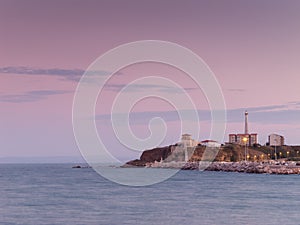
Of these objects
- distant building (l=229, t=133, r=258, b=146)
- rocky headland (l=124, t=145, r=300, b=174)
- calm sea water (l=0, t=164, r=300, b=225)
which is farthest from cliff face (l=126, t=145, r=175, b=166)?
calm sea water (l=0, t=164, r=300, b=225)

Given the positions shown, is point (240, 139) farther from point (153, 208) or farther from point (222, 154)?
point (153, 208)

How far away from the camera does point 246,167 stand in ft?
324

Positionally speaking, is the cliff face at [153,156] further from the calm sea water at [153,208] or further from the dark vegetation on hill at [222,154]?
the calm sea water at [153,208]

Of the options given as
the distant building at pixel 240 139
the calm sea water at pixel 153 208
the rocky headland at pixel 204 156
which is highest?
the distant building at pixel 240 139

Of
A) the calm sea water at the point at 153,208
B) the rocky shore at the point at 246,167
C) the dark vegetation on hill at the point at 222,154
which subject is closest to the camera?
the calm sea water at the point at 153,208

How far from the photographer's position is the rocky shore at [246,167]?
8962 centimetres

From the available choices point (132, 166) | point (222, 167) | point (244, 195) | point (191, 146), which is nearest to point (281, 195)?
point (244, 195)

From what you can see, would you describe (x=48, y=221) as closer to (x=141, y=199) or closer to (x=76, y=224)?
(x=76, y=224)

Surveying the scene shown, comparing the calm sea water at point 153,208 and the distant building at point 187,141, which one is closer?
the calm sea water at point 153,208

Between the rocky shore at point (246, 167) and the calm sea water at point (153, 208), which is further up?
the rocky shore at point (246, 167)

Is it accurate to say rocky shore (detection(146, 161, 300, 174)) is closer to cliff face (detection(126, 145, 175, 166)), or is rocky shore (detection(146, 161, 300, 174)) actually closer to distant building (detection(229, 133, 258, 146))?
cliff face (detection(126, 145, 175, 166))

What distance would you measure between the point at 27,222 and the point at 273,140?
13647 centimetres

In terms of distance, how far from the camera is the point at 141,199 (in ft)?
141

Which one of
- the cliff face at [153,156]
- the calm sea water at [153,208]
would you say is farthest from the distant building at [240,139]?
the calm sea water at [153,208]
